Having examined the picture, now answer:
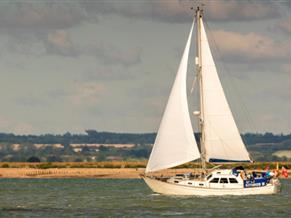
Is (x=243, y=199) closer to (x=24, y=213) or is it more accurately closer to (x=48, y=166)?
(x=24, y=213)

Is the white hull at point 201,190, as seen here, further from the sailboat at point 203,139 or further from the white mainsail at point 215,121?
the white mainsail at point 215,121

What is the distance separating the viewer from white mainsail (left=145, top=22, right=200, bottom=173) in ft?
308

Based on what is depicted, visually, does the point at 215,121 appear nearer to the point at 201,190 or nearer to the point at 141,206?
the point at 201,190

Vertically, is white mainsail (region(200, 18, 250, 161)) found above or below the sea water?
above

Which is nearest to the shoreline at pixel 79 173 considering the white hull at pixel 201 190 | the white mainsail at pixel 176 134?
the white hull at pixel 201 190

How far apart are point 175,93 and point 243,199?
33.3ft

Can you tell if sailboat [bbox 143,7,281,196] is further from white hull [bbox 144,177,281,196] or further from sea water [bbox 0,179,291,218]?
sea water [bbox 0,179,291,218]

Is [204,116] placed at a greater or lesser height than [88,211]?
greater

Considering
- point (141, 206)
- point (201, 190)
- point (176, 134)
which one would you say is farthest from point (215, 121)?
point (141, 206)

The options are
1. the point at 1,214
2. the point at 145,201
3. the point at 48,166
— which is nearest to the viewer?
the point at 1,214

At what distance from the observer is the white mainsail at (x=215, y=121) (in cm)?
9438

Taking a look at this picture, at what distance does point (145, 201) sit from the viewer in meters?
91.9

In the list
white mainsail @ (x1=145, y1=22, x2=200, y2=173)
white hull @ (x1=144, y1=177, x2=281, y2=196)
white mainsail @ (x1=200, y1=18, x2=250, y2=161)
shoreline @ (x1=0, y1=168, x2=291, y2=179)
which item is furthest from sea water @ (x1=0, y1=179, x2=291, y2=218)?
shoreline @ (x1=0, y1=168, x2=291, y2=179)

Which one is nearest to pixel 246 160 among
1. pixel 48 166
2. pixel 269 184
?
pixel 269 184
